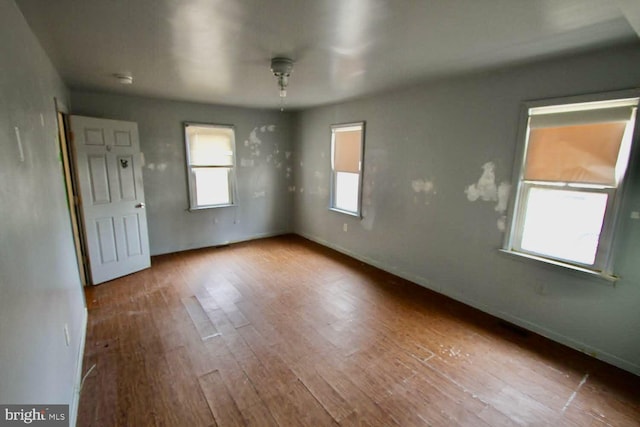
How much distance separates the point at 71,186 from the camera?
11.3 ft

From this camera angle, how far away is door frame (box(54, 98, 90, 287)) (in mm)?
Answer: 3188

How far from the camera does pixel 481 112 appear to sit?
2971 mm

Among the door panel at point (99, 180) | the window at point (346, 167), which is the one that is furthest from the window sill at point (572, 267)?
the door panel at point (99, 180)

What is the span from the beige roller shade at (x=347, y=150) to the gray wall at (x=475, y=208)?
25 centimetres

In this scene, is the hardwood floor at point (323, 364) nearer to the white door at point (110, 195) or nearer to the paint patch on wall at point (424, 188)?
the white door at point (110, 195)

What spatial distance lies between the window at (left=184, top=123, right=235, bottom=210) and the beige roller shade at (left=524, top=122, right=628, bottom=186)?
434 centimetres

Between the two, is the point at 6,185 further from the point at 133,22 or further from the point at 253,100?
the point at 253,100

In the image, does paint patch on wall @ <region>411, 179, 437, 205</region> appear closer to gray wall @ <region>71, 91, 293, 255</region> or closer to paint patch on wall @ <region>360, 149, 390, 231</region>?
paint patch on wall @ <region>360, 149, 390, 231</region>

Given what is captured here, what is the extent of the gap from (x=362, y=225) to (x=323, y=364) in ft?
8.30

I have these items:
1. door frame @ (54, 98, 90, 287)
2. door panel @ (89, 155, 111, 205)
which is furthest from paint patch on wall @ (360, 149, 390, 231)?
door frame @ (54, 98, 90, 287)

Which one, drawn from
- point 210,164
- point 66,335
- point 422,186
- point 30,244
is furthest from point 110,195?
point 422,186

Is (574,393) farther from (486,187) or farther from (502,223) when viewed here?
(486,187)

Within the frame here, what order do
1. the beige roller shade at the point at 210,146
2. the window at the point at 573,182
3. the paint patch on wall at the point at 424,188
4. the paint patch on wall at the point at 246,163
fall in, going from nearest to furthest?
the window at the point at 573,182 → the paint patch on wall at the point at 424,188 → the beige roller shade at the point at 210,146 → the paint patch on wall at the point at 246,163

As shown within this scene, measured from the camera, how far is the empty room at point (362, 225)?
5.61 feet
